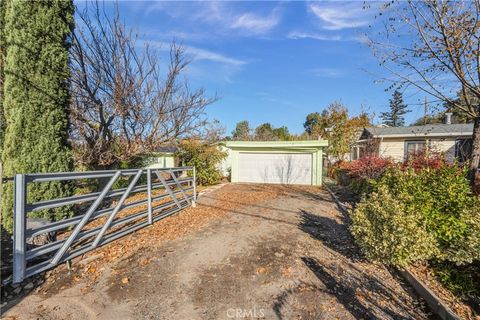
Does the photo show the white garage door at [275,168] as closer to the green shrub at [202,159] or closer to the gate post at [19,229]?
the green shrub at [202,159]

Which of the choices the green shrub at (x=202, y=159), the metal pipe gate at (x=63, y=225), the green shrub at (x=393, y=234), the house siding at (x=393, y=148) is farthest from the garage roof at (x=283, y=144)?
the green shrub at (x=393, y=234)

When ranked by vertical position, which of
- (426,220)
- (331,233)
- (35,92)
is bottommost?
(331,233)

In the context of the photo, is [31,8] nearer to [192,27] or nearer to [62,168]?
[62,168]

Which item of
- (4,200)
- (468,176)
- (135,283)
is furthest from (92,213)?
(468,176)

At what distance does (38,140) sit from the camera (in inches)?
214

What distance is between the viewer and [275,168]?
581 inches

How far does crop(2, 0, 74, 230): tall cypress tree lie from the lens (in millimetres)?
5164

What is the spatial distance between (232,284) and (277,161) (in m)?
11.7

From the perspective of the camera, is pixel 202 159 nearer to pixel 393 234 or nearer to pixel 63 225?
pixel 63 225

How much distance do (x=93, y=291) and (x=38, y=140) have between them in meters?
4.13

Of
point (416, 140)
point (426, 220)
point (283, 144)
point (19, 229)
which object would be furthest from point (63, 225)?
point (416, 140)

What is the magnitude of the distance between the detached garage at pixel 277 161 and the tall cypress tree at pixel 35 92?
32.6 feet

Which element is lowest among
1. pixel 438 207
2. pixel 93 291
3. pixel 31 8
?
pixel 93 291

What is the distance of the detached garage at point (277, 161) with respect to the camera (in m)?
13.9
